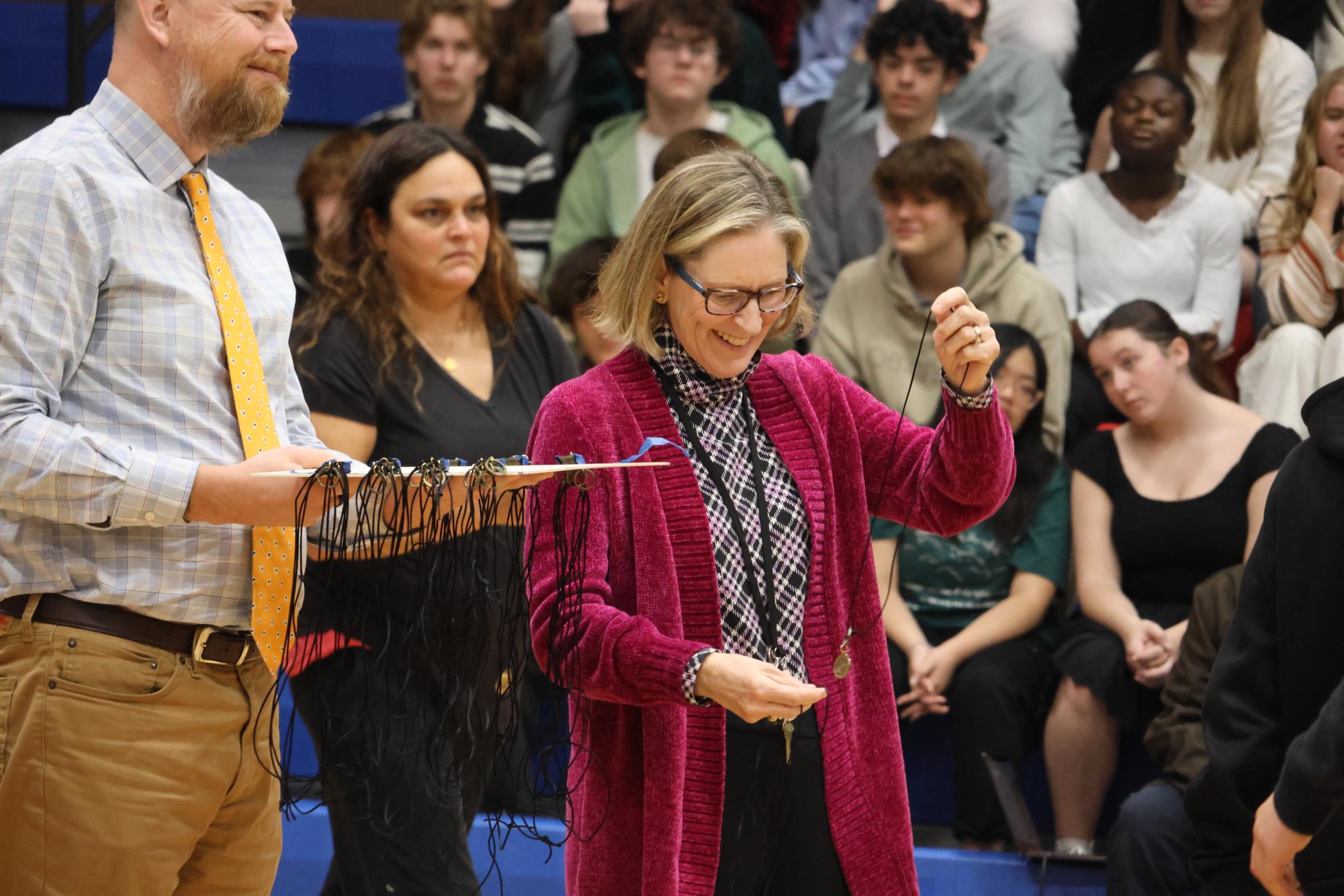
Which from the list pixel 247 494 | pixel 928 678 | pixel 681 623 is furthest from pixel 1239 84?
pixel 247 494

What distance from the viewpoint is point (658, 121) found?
463 cm

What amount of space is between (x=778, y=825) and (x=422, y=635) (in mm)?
512

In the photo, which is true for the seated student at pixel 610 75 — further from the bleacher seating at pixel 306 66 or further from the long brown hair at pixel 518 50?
the bleacher seating at pixel 306 66

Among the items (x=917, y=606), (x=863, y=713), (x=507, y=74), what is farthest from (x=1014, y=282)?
(x=863, y=713)

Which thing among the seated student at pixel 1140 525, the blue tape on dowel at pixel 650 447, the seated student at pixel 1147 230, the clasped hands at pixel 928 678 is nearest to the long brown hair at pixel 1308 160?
the seated student at pixel 1147 230

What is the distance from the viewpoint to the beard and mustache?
1.82 m

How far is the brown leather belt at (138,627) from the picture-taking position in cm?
175

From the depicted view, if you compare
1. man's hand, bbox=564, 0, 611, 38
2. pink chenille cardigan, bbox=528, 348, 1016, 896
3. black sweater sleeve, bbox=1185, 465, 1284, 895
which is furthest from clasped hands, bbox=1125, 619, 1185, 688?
man's hand, bbox=564, 0, 611, 38

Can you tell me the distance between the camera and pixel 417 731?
2.46 metres

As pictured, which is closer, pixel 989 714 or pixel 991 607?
pixel 989 714

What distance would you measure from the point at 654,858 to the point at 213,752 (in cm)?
54

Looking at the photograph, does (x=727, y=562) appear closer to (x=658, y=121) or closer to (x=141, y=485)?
(x=141, y=485)

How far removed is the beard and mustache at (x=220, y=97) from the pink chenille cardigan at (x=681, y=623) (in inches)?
19.6

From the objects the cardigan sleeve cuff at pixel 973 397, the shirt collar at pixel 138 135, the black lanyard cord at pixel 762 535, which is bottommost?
the black lanyard cord at pixel 762 535
